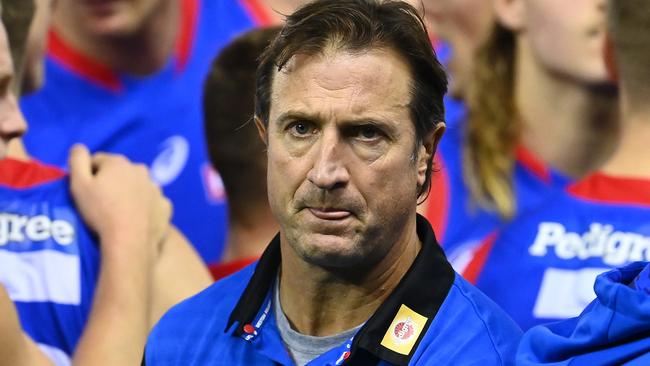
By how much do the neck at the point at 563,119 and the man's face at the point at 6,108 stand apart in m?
2.33

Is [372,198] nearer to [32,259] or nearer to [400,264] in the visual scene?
[400,264]

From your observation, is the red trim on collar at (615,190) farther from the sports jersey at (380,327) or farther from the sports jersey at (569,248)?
the sports jersey at (380,327)

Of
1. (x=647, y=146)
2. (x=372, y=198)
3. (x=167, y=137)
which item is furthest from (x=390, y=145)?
(x=167, y=137)

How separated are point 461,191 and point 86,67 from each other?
1.77m

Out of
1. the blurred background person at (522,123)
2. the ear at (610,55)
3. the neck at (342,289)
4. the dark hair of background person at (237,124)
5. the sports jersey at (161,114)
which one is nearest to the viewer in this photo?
the neck at (342,289)

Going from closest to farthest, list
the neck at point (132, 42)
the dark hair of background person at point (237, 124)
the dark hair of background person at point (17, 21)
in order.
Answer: the dark hair of background person at point (17, 21)
the dark hair of background person at point (237, 124)
the neck at point (132, 42)

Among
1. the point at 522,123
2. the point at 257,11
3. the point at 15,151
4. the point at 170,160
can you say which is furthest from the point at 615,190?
the point at 257,11

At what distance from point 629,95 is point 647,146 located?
0.59 feet

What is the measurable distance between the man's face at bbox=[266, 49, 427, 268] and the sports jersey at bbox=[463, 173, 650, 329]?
117 centimetres

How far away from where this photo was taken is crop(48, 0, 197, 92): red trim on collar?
235 inches

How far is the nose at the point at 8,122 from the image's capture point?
3.56 meters

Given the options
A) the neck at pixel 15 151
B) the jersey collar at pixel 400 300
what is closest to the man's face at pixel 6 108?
the neck at pixel 15 151

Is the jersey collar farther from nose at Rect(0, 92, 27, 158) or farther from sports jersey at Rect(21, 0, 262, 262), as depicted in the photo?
sports jersey at Rect(21, 0, 262, 262)

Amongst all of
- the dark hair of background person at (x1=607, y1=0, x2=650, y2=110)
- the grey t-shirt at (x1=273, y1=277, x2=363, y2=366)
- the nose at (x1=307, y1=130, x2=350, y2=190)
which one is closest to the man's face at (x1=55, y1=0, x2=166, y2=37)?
the dark hair of background person at (x1=607, y1=0, x2=650, y2=110)
